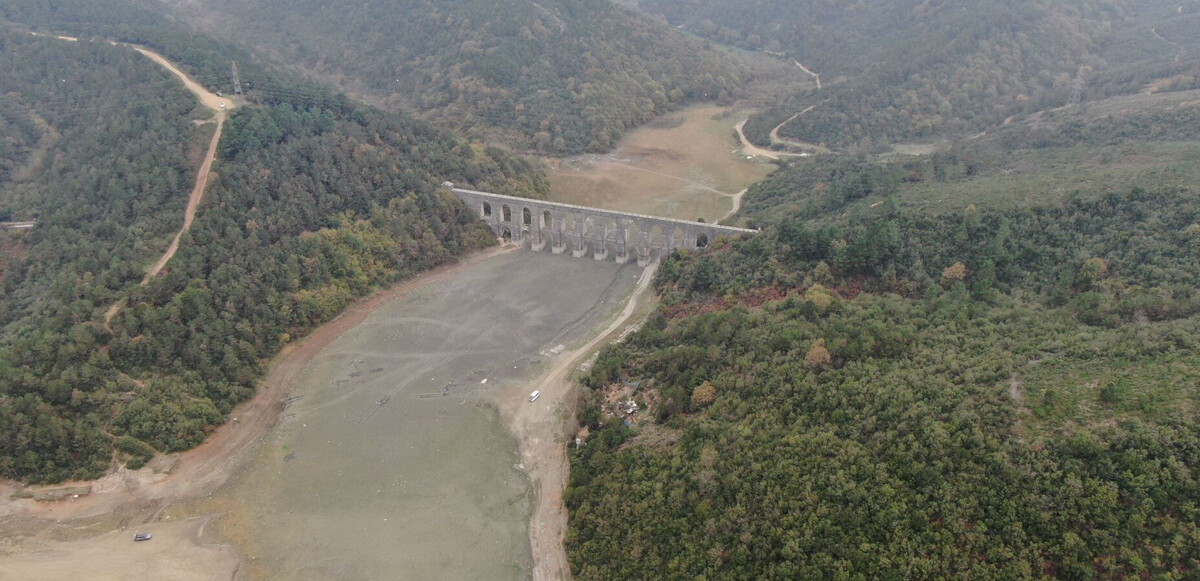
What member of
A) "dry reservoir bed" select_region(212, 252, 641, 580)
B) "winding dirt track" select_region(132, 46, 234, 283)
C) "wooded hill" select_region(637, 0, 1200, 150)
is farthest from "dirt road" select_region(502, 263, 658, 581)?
"wooded hill" select_region(637, 0, 1200, 150)

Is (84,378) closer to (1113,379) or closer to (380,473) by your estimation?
(380,473)

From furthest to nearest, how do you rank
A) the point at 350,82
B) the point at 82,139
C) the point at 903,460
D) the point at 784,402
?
the point at 350,82 → the point at 82,139 → the point at 784,402 → the point at 903,460

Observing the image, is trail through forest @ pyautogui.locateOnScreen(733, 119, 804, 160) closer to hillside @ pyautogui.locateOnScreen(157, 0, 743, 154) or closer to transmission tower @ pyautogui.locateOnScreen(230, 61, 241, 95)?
hillside @ pyautogui.locateOnScreen(157, 0, 743, 154)

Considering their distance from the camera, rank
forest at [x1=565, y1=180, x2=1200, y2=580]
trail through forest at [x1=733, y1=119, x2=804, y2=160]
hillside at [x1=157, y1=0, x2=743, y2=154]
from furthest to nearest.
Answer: hillside at [x1=157, y1=0, x2=743, y2=154], trail through forest at [x1=733, y1=119, x2=804, y2=160], forest at [x1=565, y1=180, x2=1200, y2=580]

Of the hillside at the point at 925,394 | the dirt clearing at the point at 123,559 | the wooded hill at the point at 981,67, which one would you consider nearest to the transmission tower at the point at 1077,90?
the wooded hill at the point at 981,67

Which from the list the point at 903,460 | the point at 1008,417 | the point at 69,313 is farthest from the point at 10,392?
the point at 1008,417

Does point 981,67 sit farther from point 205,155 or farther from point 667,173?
point 205,155
